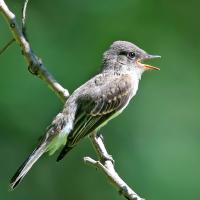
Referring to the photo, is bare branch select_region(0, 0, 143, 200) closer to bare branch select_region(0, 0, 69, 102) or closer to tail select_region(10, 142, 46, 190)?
bare branch select_region(0, 0, 69, 102)

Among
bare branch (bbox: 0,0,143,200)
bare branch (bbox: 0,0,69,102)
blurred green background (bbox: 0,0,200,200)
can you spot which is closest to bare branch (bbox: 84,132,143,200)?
bare branch (bbox: 0,0,143,200)

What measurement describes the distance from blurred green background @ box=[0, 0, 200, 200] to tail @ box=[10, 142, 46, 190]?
1.73 meters

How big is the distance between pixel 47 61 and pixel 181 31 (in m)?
1.95

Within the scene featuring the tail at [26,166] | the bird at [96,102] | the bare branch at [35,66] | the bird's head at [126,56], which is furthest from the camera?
the bird's head at [126,56]

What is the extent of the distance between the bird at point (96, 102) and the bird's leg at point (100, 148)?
1.9 inches

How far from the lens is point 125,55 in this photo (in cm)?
806

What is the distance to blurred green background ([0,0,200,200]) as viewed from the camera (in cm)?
909

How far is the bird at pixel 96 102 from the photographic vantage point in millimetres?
7434

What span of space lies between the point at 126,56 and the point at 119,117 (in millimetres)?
1443

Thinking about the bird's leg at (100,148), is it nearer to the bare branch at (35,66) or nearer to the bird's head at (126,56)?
the bare branch at (35,66)

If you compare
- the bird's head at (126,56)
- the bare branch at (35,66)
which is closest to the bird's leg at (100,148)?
the bare branch at (35,66)

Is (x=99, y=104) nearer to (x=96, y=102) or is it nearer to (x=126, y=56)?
(x=96, y=102)

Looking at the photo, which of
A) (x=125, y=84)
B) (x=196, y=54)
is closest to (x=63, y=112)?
(x=125, y=84)

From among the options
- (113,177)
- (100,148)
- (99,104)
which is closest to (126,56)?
(99,104)
